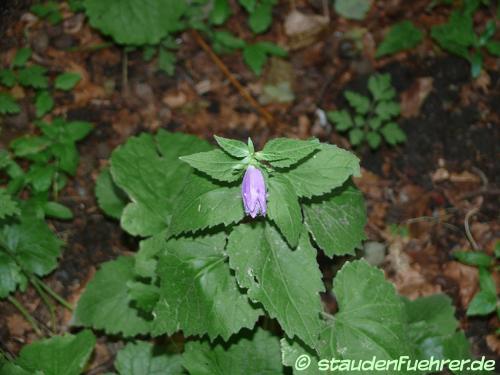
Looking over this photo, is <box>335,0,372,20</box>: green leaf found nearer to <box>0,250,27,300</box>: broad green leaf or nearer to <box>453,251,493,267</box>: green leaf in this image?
<box>453,251,493,267</box>: green leaf

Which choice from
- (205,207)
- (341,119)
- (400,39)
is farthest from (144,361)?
(400,39)

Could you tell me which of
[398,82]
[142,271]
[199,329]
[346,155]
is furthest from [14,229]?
[398,82]

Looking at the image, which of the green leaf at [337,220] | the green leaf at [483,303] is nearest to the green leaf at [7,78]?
the green leaf at [337,220]

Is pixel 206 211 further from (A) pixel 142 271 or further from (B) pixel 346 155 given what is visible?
(A) pixel 142 271

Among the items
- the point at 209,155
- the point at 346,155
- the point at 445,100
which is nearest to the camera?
the point at 209,155

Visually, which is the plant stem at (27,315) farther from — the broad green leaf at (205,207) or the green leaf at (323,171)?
the green leaf at (323,171)

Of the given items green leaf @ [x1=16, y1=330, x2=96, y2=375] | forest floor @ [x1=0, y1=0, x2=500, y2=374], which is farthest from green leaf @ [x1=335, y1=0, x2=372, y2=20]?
green leaf @ [x1=16, y1=330, x2=96, y2=375]
